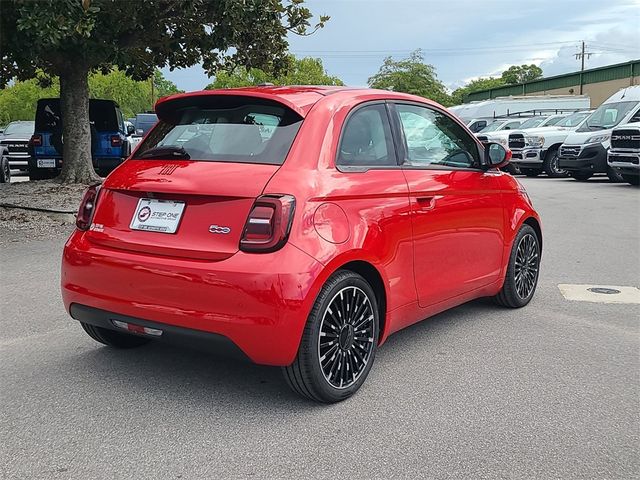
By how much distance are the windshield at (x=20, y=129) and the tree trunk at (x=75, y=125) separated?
29.2ft

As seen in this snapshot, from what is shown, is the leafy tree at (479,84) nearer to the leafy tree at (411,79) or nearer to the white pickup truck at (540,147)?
the leafy tree at (411,79)

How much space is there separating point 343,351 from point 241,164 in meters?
1.18

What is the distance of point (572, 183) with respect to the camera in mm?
19375

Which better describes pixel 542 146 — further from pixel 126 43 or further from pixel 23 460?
pixel 23 460

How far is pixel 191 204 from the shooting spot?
3.67m

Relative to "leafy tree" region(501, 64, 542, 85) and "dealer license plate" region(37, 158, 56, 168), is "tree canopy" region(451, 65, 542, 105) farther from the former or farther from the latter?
"dealer license plate" region(37, 158, 56, 168)

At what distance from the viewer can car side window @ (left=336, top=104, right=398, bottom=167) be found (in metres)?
4.06

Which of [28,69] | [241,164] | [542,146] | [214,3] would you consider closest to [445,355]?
[241,164]

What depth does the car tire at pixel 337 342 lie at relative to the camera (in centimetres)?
362

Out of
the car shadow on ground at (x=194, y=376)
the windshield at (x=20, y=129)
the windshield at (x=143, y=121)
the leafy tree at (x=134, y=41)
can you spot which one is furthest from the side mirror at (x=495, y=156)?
the windshield at (x=143, y=121)

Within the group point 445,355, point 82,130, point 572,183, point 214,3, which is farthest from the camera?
point 572,183

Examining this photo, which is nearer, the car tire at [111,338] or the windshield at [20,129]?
the car tire at [111,338]

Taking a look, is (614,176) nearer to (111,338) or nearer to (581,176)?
(581,176)

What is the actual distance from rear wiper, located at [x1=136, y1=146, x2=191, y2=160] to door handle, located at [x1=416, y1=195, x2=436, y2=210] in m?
1.50
